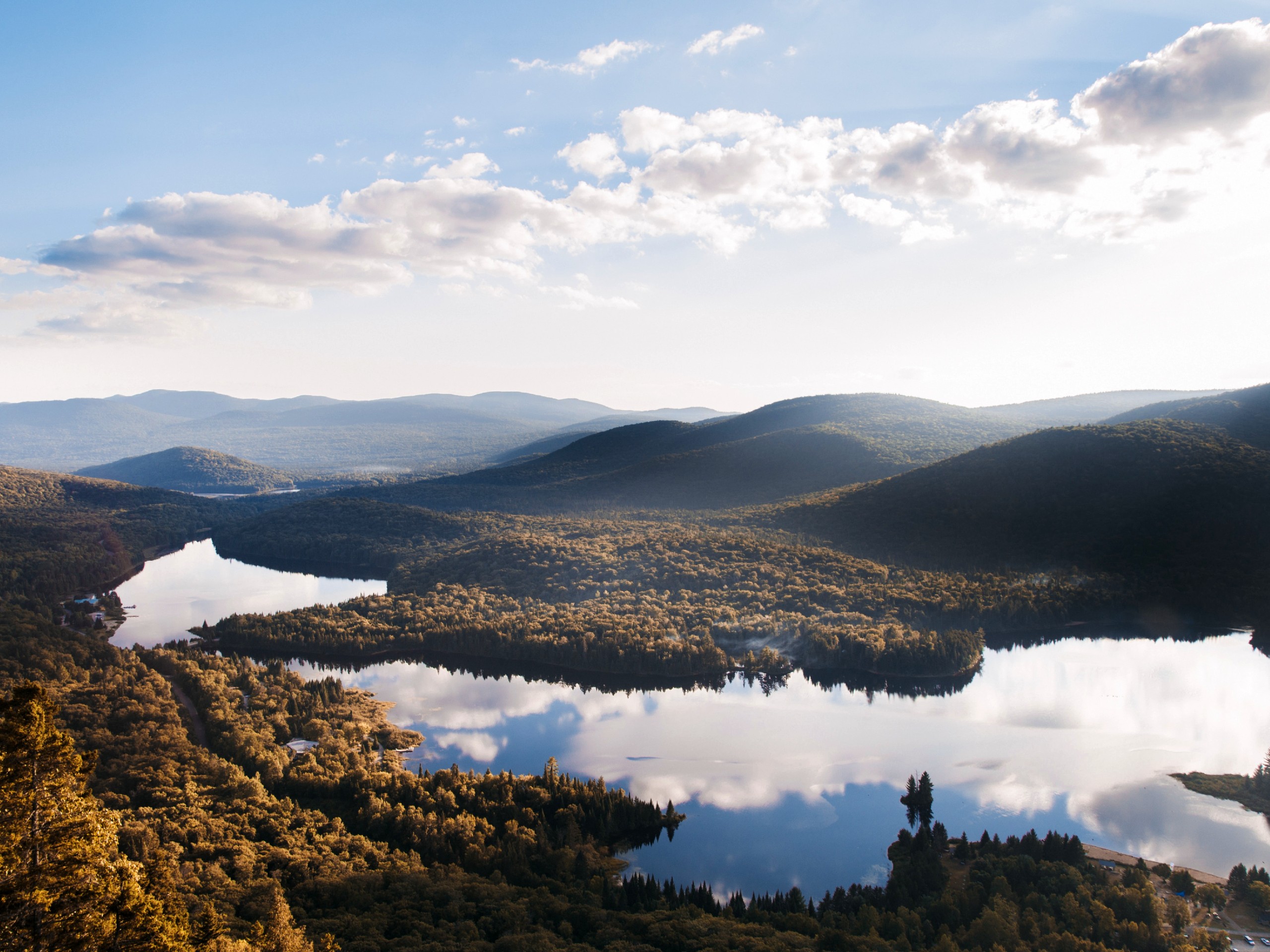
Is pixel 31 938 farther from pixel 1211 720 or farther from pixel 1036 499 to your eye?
pixel 1036 499

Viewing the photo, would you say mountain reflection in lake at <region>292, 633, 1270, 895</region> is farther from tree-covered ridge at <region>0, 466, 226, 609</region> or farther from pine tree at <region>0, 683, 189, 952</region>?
tree-covered ridge at <region>0, 466, 226, 609</region>

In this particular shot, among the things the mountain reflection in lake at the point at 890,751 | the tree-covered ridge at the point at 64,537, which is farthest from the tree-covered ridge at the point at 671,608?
the tree-covered ridge at the point at 64,537

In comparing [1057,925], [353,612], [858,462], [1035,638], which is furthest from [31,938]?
[858,462]

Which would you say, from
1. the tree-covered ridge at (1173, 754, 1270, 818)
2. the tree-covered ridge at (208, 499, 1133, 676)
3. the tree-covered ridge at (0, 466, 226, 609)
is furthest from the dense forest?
the tree-covered ridge at (0, 466, 226, 609)

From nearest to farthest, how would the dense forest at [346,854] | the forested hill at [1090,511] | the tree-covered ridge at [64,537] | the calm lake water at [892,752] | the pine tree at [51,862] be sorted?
the pine tree at [51,862] < the dense forest at [346,854] < the calm lake water at [892,752] < the forested hill at [1090,511] < the tree-covered ridge at [64,537]

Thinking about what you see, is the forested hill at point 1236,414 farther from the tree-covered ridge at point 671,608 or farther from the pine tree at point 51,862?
the pine tree at point 51,862
